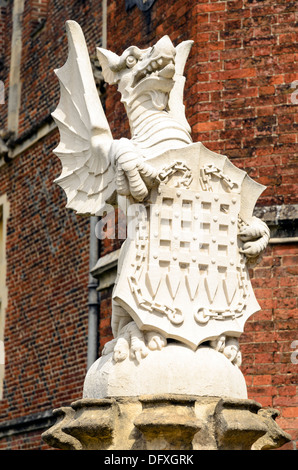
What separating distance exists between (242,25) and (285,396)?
Answer: 3.38 m

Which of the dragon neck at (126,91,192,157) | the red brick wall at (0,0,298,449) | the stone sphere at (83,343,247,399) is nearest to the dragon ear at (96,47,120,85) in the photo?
the dragon neck at (126,91,192,157)

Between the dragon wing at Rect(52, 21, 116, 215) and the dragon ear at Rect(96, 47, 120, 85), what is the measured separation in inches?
3.5

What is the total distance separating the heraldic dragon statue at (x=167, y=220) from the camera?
519 cm

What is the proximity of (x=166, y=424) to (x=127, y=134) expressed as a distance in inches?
251

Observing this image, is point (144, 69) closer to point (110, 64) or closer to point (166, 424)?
point (110, 64)

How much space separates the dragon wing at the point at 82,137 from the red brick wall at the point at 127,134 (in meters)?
3.23

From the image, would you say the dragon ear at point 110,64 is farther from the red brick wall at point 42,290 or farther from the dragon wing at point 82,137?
the red brick wall at point 42,290

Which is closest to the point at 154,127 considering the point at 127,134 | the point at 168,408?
the point at 168,408

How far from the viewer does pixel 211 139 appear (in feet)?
30.4

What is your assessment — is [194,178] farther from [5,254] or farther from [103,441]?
[5,254]

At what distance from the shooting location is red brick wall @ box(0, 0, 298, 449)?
880 cm

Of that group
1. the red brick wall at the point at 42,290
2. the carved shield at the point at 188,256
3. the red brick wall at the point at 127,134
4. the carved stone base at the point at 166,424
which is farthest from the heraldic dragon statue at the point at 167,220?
the red brick wall at the point at 42,290

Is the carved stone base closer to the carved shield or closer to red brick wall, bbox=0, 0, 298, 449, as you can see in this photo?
the carved shield

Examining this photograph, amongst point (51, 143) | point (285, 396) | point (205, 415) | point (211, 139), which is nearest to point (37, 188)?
point (51, 143)
